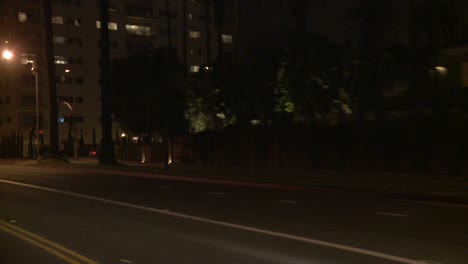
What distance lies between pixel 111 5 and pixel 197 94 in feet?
172

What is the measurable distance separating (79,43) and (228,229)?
78888 mm

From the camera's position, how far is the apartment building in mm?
82812

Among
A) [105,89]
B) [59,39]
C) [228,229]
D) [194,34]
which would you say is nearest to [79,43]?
[59,39]

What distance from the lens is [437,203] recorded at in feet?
58.6

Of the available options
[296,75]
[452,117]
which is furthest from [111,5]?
[452,117]

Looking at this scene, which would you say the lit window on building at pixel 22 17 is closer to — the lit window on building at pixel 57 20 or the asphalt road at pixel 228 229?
the lit window on building at pixel 57 20

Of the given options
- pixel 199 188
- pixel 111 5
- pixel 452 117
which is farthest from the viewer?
pixel 111 5

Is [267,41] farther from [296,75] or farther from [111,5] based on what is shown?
[111,5]

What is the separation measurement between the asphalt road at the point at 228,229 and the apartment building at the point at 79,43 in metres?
62.0

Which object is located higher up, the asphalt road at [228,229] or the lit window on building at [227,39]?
the lit window on building at [227,39]

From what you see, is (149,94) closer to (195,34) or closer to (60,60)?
(60,60)

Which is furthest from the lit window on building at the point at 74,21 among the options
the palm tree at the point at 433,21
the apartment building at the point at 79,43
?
the palm tree at the point at 433,21

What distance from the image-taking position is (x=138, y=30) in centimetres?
9131

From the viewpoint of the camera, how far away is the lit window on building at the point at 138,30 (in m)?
90.6
